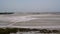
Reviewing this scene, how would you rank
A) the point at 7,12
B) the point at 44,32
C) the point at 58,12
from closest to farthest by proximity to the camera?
1. the point at 44,32
2. the point at 58,12
3. the point at 7,12

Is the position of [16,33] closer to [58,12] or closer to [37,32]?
[37,32]

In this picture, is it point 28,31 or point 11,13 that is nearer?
point 28,31

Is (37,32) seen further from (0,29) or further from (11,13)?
(11,13)

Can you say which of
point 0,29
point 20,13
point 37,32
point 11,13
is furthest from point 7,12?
point 37,32

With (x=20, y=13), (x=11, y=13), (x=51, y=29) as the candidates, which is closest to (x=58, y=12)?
(x=20, y=13)

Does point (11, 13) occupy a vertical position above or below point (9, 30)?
above

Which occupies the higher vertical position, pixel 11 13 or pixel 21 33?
pixel 11 13

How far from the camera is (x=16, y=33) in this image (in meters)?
0.89

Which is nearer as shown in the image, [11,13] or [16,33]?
[16,33]

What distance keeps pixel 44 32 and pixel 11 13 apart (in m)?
1.40

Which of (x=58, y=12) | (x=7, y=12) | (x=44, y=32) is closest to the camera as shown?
(x=44, y=32)

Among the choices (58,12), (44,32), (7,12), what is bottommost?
(44,32)

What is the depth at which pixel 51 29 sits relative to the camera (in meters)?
0.89

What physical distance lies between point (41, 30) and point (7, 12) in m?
1.40
